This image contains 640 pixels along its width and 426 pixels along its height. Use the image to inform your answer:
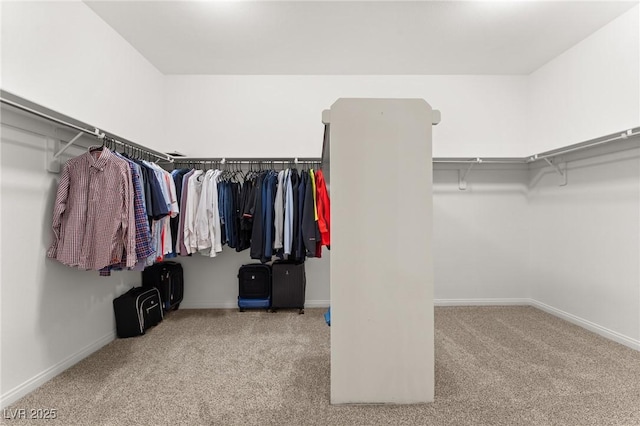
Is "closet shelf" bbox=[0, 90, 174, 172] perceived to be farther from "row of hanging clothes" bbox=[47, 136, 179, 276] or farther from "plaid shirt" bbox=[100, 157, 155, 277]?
"plaid shirt" bbox=[100, 157, 155, 277]

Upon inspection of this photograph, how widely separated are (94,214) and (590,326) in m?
4.56

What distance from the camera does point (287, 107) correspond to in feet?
10.9

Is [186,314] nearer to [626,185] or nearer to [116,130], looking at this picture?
[116,130]

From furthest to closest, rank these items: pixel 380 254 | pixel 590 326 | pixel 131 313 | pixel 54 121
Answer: pixel 590 326 → pixel 131 313 → pixel 54 121 → pixel 380 254

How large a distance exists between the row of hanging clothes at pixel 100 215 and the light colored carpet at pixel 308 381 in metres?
0.81

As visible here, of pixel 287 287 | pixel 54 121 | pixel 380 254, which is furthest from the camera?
pixel 287 287

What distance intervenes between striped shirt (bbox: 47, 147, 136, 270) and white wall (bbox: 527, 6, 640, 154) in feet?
14.1

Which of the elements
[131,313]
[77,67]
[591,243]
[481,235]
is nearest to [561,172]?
[591,243]

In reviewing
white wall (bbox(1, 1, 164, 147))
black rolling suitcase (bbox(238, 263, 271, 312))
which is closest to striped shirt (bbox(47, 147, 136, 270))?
white wall (bbox(1, 1, 164, 147))

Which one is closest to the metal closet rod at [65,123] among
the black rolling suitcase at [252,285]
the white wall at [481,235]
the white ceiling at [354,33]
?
the white ceiling at [354,33]

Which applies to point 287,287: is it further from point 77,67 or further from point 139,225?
point 77,67

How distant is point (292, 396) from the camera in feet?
5.46

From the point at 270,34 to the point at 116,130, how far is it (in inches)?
70.4

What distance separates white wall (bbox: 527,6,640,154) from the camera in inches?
91.7
